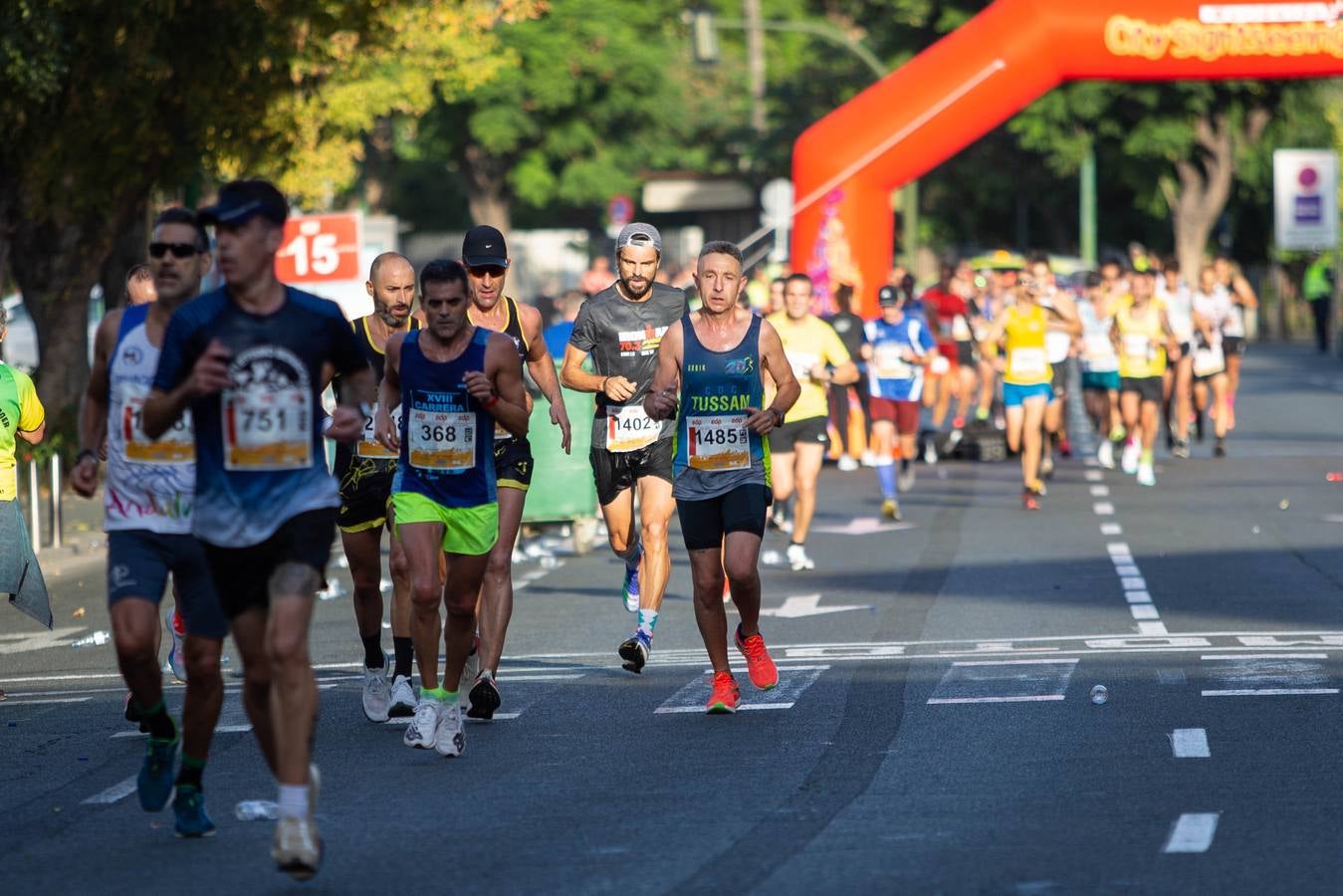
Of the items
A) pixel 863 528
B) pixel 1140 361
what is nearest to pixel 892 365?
pixel 863 528

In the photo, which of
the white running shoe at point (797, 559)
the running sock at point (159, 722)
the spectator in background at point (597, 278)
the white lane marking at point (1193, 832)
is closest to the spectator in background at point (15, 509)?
the running sock at point (159, 722)

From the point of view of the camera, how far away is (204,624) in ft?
23.8

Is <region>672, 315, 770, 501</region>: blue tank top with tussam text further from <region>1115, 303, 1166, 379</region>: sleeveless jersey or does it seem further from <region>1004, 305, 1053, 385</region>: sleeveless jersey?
<region>1115, 303, 1166, 379</region>: sleeveless jersey

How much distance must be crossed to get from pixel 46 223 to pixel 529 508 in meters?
6.89

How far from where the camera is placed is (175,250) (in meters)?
7.45

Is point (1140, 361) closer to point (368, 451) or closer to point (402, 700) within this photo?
point (368, 451)

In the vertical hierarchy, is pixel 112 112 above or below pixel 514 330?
above

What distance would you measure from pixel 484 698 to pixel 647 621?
1.46 meters

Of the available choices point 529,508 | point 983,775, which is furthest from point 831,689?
point 529,508

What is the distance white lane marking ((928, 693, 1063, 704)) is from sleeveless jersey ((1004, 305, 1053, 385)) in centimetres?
1056

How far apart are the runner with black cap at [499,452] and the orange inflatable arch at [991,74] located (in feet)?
55.1

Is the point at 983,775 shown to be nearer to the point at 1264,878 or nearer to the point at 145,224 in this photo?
the point at 1264,878

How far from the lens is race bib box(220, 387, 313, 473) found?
6.71 metres

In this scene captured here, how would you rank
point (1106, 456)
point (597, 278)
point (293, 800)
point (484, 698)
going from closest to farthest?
point (293, 800), point (484, 698), point (597, 278), point (1106, 456)
